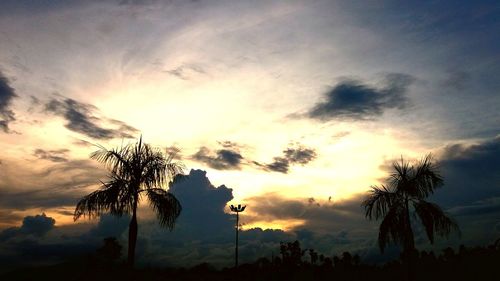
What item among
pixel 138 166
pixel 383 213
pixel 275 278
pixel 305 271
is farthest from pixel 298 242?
pixel 138 166

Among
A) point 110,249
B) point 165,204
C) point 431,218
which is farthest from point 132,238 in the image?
point 110,249

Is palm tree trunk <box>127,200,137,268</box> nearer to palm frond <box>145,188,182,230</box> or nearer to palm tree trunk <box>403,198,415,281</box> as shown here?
palm frond <box>145,188,182,230</box>

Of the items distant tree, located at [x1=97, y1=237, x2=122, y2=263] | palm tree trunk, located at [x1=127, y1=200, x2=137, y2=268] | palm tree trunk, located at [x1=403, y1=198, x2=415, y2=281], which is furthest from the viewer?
distant tree, located at [x1=97, y1=237, x2=122, y2=263]

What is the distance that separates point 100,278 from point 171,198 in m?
4.35

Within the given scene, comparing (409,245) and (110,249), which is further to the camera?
(110,249)

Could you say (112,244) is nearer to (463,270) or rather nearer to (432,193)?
(463,270)

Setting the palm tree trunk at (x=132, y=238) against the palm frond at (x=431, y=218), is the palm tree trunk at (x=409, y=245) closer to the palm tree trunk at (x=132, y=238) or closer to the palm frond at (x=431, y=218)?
the palm frond at (x=431, y=218)

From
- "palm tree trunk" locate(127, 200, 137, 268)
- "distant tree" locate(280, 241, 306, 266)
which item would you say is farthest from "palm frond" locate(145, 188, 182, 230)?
"distant tree" locate(280, 241, 306, 266)

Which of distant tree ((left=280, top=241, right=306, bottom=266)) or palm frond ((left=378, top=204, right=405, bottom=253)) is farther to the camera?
distant tree ((left=280, top=241, right=306, bottom=266))

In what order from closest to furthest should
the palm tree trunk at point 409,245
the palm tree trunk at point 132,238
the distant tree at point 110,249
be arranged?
1. the palm tree trunk at point 132,238
2. the palm tree trunk at point 409,245
3. the distant tree at point 110,249

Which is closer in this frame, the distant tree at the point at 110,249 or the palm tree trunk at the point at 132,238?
the palm tree trunk at the point at 132,238

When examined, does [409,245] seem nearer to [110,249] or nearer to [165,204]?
[165,204]

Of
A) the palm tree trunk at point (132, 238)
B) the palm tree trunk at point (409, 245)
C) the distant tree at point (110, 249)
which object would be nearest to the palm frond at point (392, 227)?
the palm tree trunk at point (409, 245)

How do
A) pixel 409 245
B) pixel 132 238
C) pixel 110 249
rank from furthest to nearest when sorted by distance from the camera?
pixel 110 249, pixel 409 245, pixel 132 238
